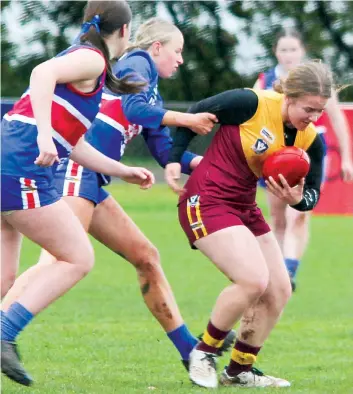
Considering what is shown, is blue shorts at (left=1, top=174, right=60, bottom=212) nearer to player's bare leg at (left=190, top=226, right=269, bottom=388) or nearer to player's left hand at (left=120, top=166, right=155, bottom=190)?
player's left hand at (left=120, top=166, right=155, bottom=190)

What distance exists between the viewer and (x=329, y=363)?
6.17 meters

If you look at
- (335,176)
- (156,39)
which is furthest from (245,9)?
(156,39)

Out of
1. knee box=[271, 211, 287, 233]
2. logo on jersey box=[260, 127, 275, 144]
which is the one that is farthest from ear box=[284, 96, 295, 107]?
knee box=[271, 211, 287, 233]

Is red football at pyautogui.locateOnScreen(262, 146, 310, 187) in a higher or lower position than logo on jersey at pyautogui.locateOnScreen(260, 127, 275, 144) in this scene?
lower

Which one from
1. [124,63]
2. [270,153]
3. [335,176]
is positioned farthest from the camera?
[335,176]

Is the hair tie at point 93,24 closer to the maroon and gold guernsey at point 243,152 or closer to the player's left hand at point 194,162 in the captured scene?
the maroon and gold guernsey at point 243,152

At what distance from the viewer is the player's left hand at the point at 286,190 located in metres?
5.25

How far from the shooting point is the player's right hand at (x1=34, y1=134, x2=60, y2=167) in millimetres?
4543

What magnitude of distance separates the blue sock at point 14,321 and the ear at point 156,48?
1764 mm

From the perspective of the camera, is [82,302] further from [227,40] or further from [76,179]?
[227,40]

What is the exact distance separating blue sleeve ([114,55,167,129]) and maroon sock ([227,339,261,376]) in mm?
1215

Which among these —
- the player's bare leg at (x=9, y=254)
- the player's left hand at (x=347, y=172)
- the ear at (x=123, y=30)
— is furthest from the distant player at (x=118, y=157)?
the player's left hand at (x=347, y=172)

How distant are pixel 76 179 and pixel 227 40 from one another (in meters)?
20.1

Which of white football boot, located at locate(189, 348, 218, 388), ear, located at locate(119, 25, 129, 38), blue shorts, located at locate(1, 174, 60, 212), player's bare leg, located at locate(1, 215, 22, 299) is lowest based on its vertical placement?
white football boot, located at locate(189, 348, 218, 388)
